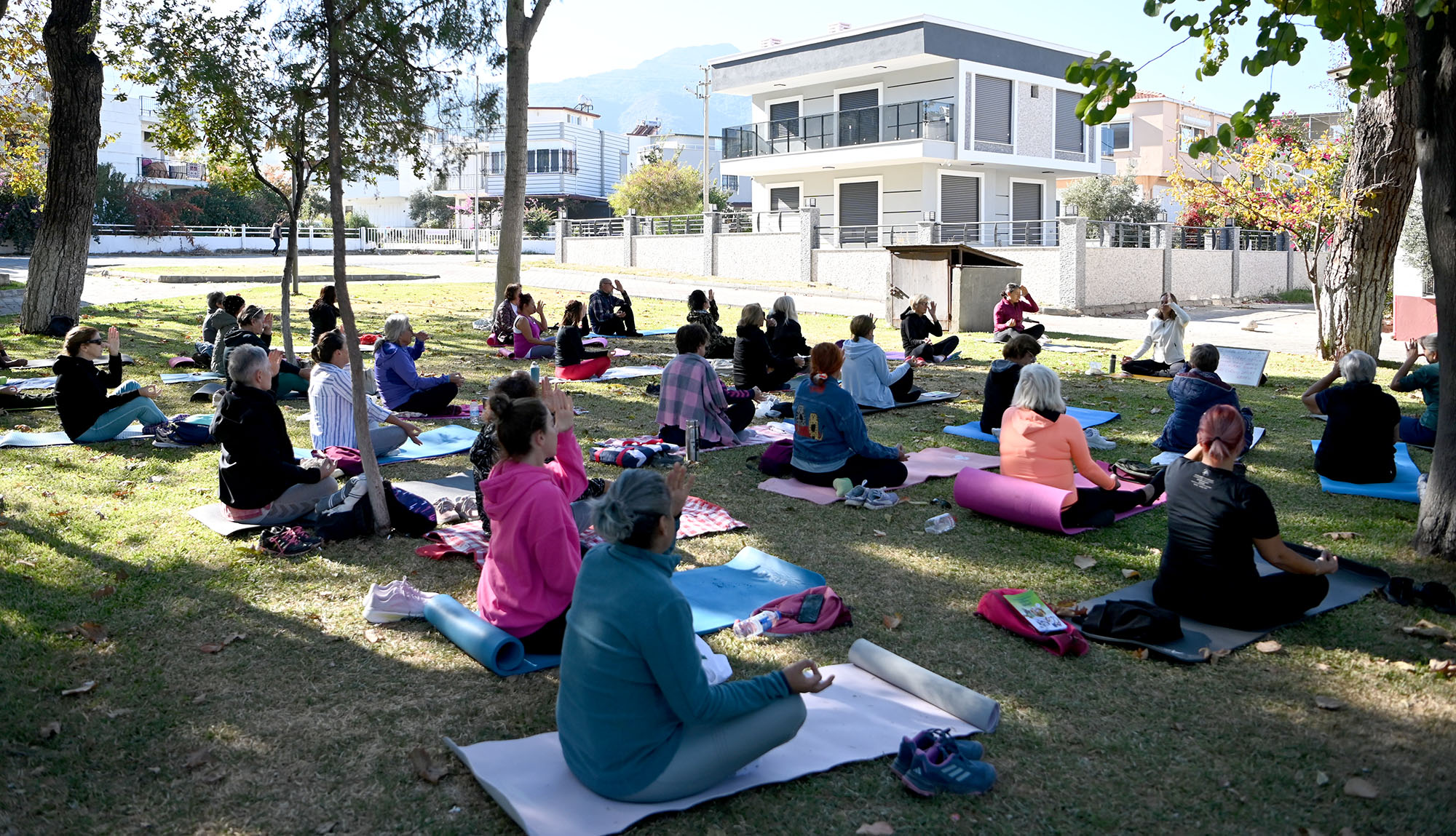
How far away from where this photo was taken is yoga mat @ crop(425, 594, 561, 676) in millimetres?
4988

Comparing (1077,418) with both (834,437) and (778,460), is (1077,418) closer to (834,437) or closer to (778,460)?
(834,437)

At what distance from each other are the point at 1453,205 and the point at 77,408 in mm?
10450

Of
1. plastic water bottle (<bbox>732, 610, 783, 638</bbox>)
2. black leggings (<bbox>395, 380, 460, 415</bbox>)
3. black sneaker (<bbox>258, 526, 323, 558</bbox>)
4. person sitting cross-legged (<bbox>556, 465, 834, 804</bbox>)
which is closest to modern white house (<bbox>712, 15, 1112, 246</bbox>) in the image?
black leggings (<bbox>395, 380, 460, 415</bbox>)

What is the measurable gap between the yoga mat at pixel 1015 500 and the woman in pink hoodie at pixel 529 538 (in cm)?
332

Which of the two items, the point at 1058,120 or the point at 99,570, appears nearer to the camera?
the point at 99,570

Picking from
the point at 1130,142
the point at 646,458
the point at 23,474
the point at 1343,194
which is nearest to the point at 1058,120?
the point at 1130,142

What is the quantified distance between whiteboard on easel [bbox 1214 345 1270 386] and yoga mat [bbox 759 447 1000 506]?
5.69 metres

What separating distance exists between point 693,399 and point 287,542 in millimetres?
3844

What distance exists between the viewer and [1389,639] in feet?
17.6

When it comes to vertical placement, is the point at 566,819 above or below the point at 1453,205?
below

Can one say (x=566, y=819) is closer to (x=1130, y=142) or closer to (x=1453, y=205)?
(x=1453, y=205)

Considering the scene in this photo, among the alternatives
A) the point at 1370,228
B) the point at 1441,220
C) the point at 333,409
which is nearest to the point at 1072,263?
the point at 1370,228

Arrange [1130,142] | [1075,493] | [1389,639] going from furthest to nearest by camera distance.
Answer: [1130,142] → [1075,493] → [1389,639]

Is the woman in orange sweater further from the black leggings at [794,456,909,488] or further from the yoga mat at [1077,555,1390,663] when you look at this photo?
the yoga mat at [1077,555,1390,663]
